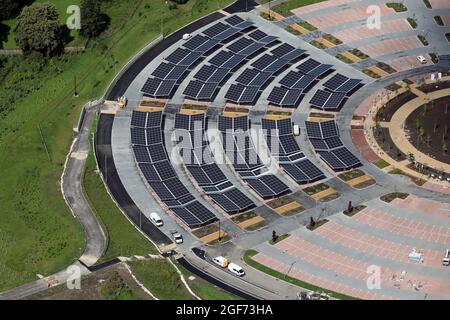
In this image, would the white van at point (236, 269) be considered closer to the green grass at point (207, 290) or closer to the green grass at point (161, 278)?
the green grass at point (207, 290)

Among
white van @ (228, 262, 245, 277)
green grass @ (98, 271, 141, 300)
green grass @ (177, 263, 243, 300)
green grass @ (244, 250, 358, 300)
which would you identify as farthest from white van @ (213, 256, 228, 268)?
green grass @ (98, 271, 141, 300)

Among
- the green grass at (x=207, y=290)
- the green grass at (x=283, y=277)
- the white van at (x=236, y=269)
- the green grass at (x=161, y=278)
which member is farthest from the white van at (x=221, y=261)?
the green grass at (x=161, y=278)

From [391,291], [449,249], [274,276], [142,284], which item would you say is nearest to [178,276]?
[142,284]

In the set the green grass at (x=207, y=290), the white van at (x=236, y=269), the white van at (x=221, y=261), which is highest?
the white van at (x=221, y=261)

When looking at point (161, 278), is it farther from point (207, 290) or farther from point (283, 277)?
point (283, 277)

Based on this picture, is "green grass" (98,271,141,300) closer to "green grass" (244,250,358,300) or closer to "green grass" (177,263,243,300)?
"green grass" (177,263,243,300)

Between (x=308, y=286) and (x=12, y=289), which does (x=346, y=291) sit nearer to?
(x=308, y=286)
